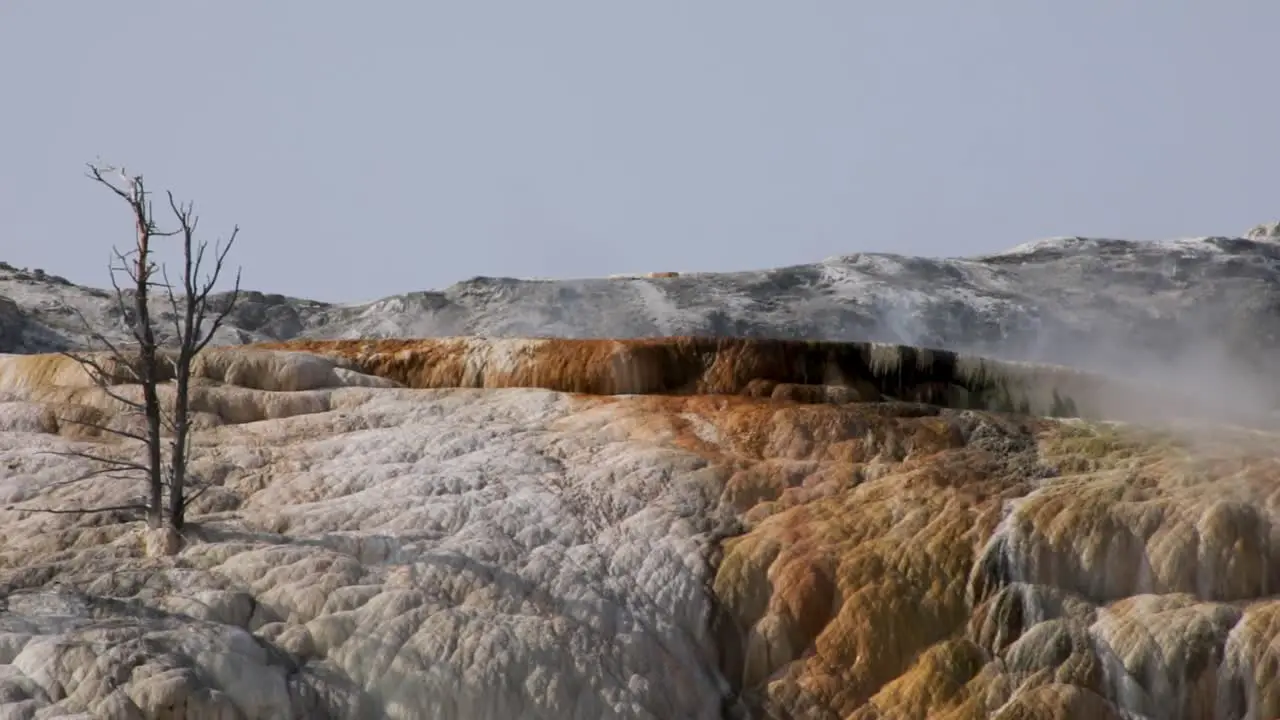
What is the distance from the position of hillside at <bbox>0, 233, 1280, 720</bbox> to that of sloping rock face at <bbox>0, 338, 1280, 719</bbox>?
27mm

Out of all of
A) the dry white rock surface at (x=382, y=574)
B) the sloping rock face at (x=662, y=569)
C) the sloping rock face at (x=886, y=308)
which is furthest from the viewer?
the sloping rock face at (x=886, y=308)

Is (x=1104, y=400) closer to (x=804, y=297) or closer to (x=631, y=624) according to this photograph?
(x=631, y=624)

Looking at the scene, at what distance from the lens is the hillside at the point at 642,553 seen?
14.5 metres

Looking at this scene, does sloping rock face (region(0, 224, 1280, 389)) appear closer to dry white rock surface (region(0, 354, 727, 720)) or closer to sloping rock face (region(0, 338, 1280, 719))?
dry white rock surface (region(0, 354, 727, 720))

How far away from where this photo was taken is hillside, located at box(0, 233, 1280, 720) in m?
14.5

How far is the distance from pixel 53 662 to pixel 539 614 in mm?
3838

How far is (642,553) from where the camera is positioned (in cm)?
1606

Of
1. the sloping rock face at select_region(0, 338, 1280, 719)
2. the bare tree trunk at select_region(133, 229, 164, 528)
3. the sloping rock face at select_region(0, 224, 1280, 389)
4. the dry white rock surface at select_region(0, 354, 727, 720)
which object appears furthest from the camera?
the sloping rock face at select_region(0, 224, 1280, 389)

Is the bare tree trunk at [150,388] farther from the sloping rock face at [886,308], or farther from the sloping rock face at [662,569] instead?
the sloping rock face at [886,308]

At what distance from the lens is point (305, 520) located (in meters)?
16.5

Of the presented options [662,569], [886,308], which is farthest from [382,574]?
[886,308]

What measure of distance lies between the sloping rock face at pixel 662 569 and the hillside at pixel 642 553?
0.03m

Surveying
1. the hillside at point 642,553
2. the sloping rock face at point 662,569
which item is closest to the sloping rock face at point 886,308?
the hillside at point 642,553

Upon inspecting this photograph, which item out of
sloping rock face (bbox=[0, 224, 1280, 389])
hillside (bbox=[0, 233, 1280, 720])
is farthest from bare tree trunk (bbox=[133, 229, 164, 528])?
sloping rock face (bbox=[0, 224, 1280, 389])
